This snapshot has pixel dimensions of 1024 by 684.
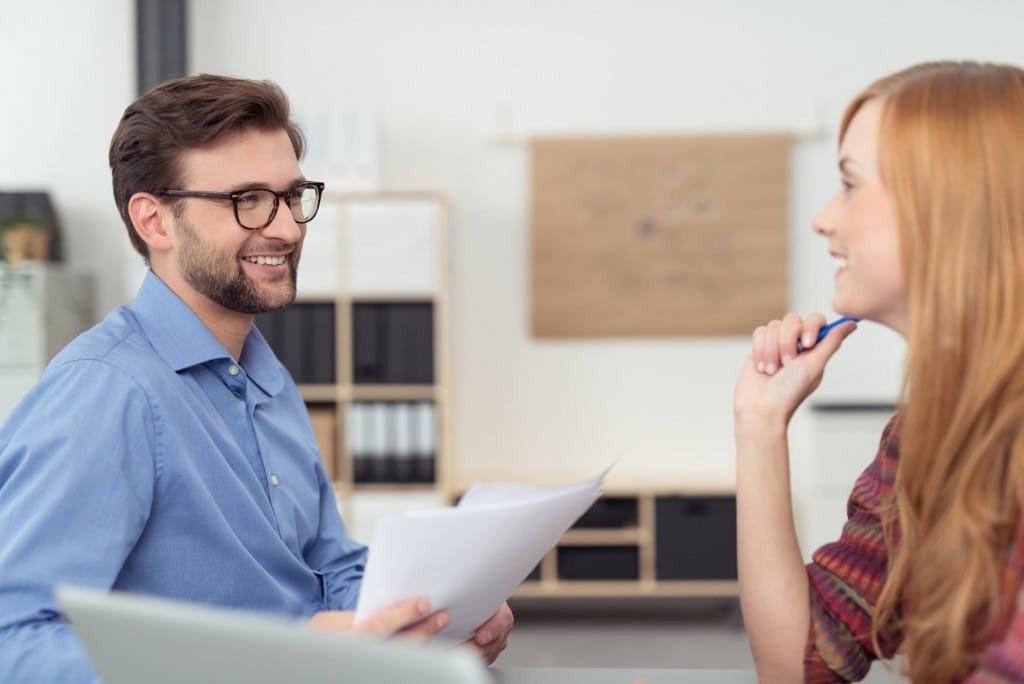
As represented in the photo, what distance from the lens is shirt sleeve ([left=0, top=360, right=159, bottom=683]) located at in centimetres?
121

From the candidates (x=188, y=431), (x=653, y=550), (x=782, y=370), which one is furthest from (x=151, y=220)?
(x=653, y=550)

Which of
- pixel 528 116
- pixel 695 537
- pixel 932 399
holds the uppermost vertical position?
pixel 528 116

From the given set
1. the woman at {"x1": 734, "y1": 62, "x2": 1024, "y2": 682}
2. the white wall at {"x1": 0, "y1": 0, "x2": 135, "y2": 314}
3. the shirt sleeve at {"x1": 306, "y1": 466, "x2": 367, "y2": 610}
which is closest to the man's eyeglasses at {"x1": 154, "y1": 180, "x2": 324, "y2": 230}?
the shirt sleeve at {"x1": 306, "y1": 466, "x2": 367, "y2": 610}

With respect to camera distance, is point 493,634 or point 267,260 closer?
point 493,634

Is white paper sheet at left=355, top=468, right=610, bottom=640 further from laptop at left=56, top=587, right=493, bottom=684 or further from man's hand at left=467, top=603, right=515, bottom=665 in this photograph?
laptop at left=56, top=587, right=493, bottom=684

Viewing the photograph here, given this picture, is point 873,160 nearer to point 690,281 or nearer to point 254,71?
point 690,281

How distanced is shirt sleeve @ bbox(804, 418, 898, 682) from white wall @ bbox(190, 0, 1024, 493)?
348 centimetres

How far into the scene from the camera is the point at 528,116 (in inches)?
190

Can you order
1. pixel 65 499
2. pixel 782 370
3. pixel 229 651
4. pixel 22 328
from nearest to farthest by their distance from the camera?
A: 1. pixel 229 651
2. pixel 65 499
3. pixel 782 370
4. pixel 22 328

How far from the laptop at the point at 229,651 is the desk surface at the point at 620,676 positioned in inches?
20.6

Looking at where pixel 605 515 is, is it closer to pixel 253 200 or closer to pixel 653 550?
pixel 653 550

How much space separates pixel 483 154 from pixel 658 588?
204 centimetres

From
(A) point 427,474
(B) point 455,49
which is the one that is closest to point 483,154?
(B) point 455,49

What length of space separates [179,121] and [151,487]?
56 centimetres
